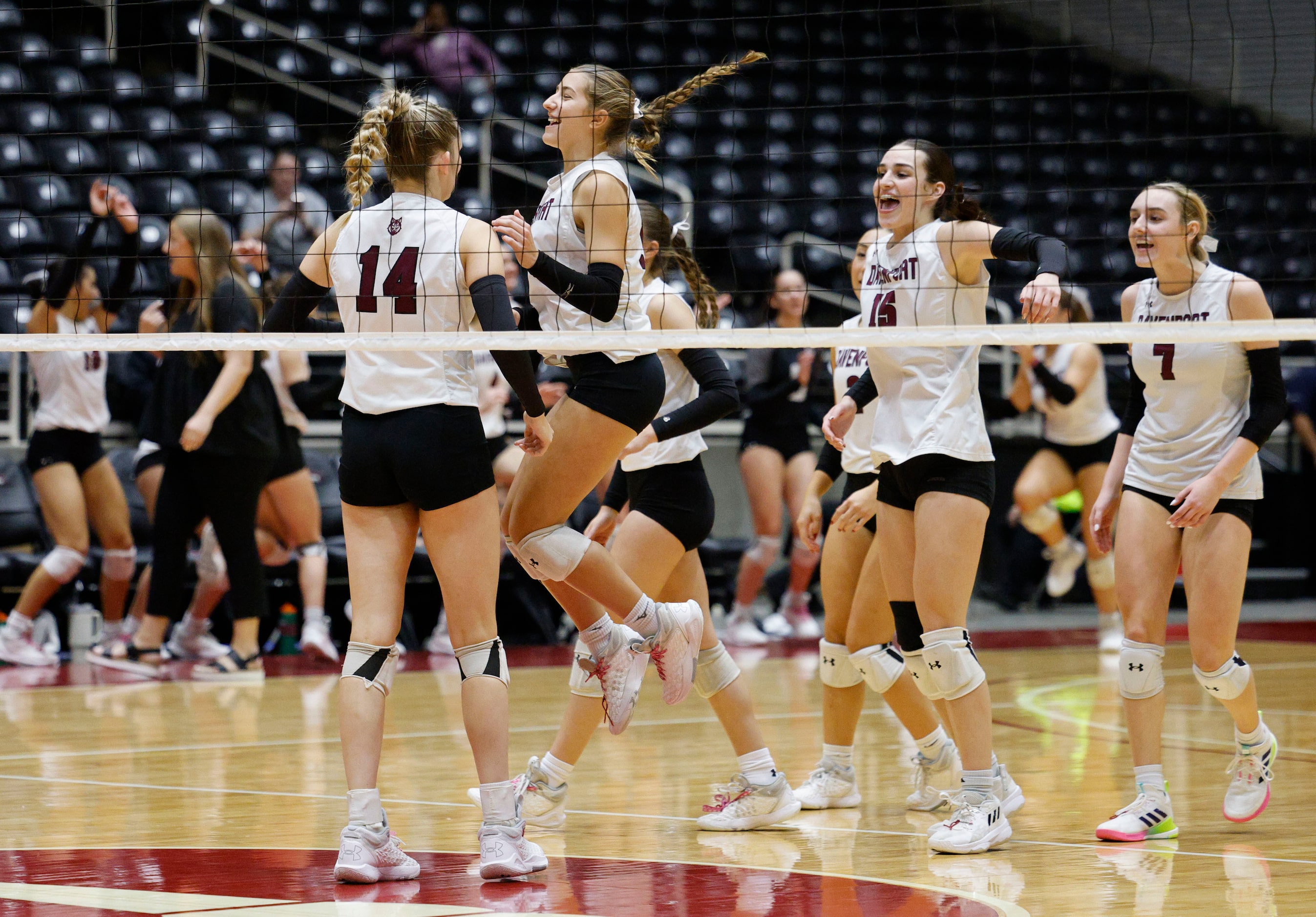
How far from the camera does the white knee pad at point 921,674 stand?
438 centimetres

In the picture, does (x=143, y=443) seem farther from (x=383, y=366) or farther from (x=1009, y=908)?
(x=1009, y=908)

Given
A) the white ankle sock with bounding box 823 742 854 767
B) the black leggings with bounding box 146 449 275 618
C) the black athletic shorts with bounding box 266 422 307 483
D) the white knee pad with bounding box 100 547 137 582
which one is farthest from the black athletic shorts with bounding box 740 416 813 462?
the white ankle sock with bounding box 823 742 854 767

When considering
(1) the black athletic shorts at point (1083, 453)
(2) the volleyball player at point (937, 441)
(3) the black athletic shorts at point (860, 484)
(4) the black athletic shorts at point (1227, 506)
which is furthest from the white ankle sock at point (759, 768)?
(1) the black athletic shorts at point (1083, 453)

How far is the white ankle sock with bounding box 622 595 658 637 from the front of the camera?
4.25 meters

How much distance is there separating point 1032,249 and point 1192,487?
866 millimetres

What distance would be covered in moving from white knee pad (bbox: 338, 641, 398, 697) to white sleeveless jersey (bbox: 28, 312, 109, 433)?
5.25 m

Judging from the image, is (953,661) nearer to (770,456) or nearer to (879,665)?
(879,665)

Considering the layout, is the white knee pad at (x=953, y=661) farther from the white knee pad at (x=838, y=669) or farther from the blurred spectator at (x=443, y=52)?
the blurred spectator at (x=443, y=52)

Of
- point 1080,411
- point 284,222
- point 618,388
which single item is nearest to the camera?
point 618,388

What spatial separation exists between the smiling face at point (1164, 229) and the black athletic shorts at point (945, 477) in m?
0.86

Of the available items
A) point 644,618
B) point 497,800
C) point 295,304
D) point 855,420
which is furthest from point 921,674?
point 295,304

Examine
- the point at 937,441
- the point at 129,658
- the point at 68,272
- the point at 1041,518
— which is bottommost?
the point at 129,658

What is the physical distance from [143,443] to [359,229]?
5526 mm

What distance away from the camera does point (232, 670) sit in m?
8.34
